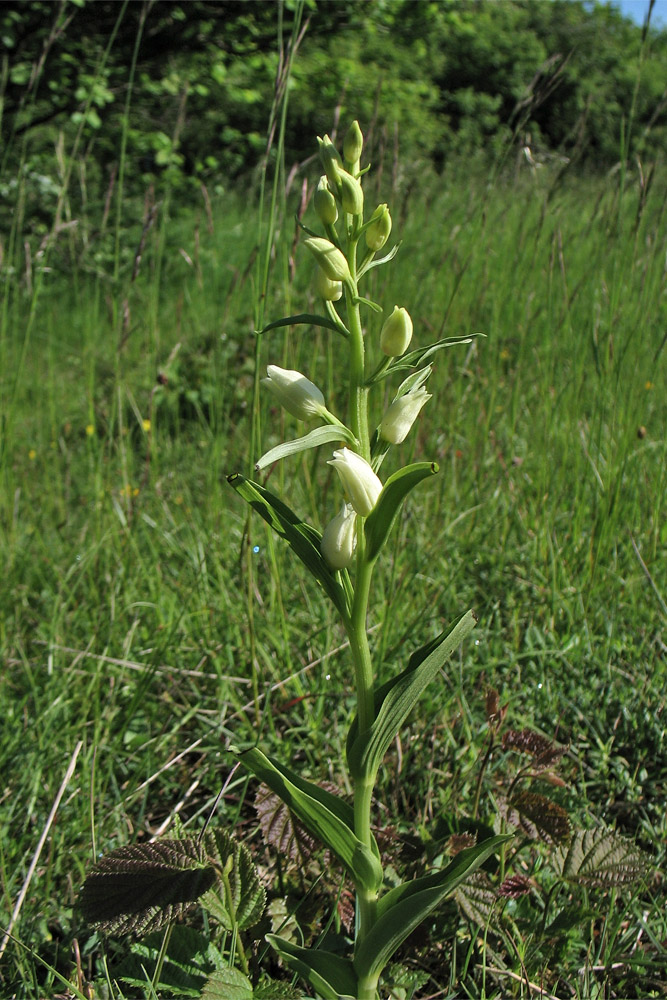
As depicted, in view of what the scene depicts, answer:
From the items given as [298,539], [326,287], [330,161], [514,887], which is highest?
[330,161]

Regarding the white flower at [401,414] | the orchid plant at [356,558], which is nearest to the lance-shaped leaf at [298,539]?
the orchid plant at [356,558]

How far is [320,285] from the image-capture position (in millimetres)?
775

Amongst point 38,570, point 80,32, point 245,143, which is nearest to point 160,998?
point 38,570

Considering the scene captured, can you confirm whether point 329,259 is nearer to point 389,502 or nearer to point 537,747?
point 389,502

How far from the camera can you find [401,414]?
29.2 inches

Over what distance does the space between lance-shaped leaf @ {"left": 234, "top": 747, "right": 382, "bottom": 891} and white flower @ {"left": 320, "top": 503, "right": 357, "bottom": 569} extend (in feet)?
0.61

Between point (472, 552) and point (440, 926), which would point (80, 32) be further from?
point (440, 926)

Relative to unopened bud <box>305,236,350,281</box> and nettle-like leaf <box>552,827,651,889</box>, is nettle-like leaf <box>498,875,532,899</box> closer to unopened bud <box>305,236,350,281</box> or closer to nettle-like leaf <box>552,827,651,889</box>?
nettle-like leaf <box>552,827,651,889</box>

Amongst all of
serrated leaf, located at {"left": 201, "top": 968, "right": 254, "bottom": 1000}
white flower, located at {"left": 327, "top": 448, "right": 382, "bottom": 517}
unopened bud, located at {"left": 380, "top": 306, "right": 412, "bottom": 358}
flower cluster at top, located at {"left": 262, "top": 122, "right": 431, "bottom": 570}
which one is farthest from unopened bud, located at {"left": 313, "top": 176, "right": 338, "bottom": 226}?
serrated leaf, located at {"left": 201, "top": 968, "right": 254, "bottom": 1000}

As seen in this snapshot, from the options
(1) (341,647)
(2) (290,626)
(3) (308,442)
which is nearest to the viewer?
(3) (308,442)

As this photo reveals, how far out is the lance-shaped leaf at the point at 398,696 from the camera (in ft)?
2.34

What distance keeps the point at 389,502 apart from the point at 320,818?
30cm

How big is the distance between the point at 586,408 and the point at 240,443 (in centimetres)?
102

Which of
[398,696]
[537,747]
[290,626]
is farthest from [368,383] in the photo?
[290,626]
